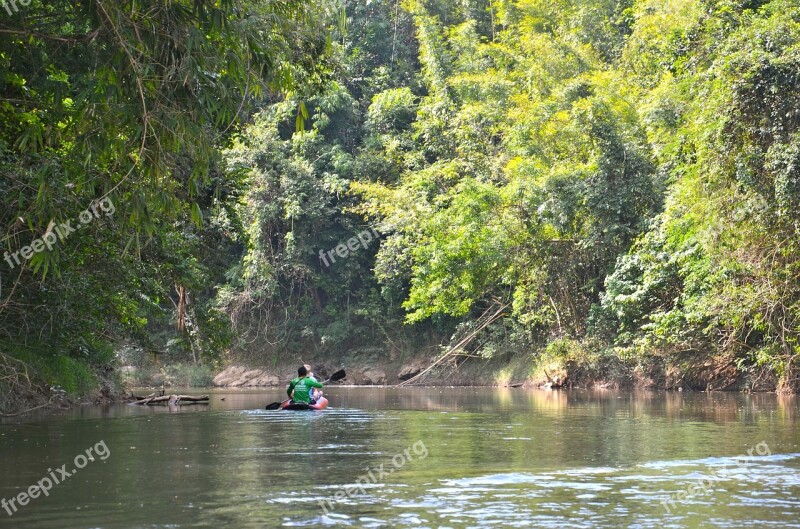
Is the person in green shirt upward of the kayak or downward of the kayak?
upward

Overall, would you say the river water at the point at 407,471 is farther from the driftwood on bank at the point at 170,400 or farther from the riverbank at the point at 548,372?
the riverbank at the point at 548,372

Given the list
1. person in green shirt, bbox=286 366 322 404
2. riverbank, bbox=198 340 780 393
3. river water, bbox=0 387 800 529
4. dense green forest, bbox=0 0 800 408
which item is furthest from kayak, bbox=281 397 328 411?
riverbank, bbox=198 340 780 393

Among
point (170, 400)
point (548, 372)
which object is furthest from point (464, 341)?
point (170, 400)

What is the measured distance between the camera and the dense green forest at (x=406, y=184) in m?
11.1

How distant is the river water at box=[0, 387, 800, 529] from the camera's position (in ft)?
25.7

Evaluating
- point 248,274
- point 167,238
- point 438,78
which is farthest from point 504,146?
point 167,238

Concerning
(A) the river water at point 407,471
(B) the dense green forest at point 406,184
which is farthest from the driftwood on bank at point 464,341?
(A) the river water at point 407,471

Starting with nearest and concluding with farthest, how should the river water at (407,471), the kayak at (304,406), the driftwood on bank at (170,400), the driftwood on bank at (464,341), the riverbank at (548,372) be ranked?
the river water at (407,471) → the kayak at (304,406) → the driftwood on bank at (170,400) → the riverbank at (548,372) → the driftwood on bank at (464,341)

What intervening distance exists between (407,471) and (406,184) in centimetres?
3236

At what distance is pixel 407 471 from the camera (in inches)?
414

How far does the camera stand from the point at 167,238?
1872 centimetres

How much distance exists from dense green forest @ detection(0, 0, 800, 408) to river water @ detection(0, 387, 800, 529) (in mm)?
2319

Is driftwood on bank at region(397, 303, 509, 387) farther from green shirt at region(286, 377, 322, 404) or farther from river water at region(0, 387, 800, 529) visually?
river water at region(0, 387, 800, 529)

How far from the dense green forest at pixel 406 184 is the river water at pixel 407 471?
2319mm
